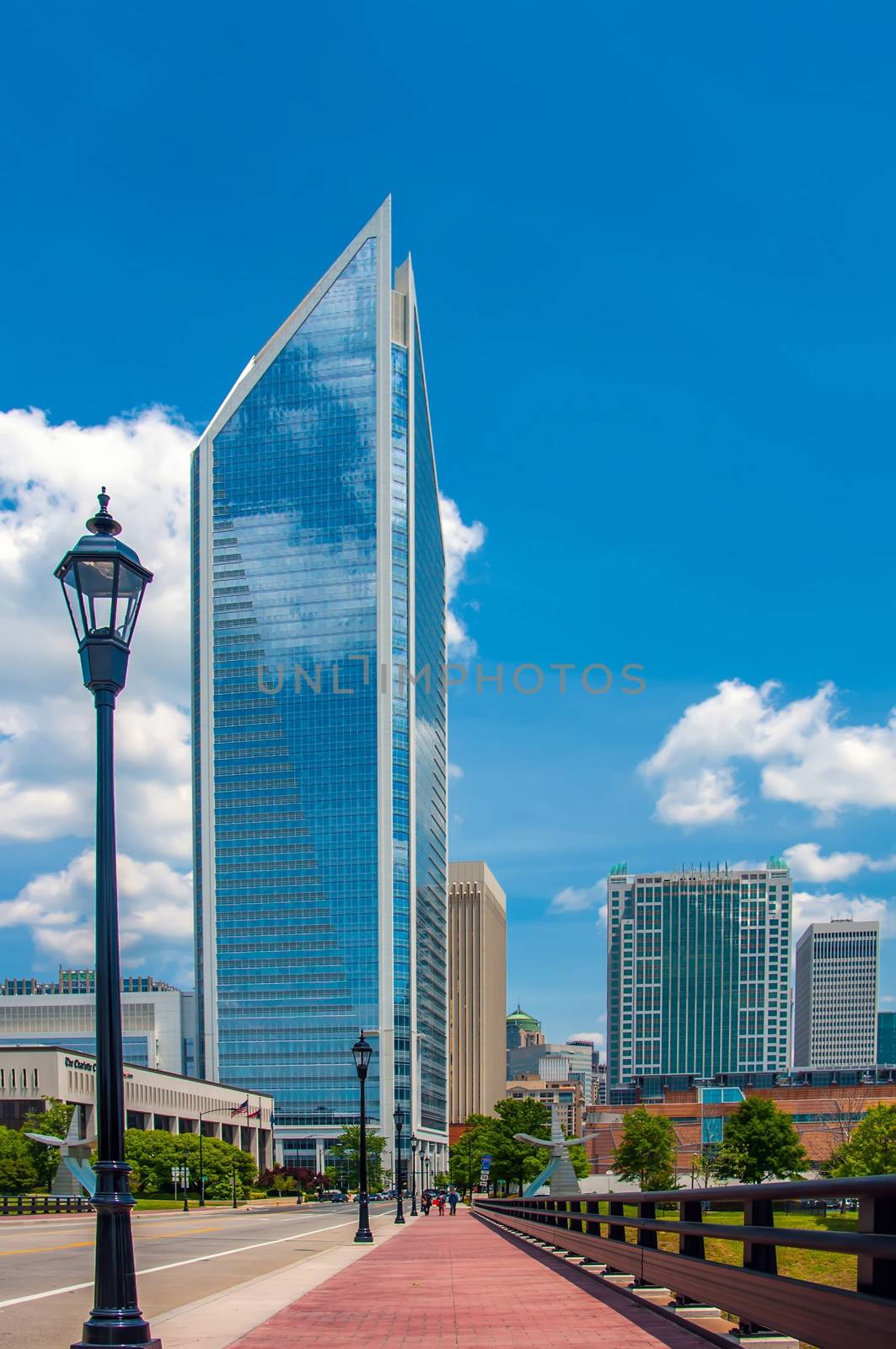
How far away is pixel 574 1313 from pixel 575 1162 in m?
153

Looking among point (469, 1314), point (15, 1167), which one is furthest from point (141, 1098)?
point (469, 1314)

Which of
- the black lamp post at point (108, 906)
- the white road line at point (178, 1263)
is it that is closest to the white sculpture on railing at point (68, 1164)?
the white road line at point (178, 1263)

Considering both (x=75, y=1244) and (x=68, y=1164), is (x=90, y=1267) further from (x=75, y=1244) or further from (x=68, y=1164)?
(x=68, y=1164)

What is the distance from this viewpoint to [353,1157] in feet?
601

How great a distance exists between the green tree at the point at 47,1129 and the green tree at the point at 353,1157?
6971 cm

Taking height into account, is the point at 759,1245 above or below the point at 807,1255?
above

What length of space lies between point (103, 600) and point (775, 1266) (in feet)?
27.9

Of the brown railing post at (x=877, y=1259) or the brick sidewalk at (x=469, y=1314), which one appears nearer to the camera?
the brown railing post at (x=877, y=1259)

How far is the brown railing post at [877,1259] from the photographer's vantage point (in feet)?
17.4

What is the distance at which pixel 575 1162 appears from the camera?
156m

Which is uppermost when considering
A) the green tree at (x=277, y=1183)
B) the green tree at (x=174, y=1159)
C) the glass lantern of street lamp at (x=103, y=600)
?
the glass lantern of street lamp at (x=103, y=600)

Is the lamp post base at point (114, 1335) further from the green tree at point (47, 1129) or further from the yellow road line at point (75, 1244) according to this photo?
the green tree at point (47, 1129)

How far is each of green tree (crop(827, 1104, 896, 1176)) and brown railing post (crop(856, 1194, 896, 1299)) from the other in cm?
11225

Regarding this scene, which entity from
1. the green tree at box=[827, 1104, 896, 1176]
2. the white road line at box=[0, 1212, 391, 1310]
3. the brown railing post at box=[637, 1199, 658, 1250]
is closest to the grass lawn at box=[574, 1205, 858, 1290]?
the brown railing post at box=[637, 1199, 658, 1250]
